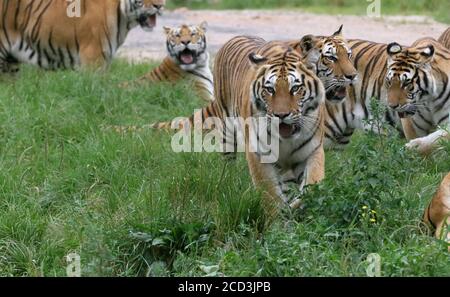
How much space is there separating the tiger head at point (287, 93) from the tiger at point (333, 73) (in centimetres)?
35

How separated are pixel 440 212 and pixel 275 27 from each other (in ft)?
24.4

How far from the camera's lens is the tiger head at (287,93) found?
5492 mm

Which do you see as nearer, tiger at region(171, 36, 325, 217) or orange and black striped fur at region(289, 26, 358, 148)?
tiger at region(171, 36, 325, 217)

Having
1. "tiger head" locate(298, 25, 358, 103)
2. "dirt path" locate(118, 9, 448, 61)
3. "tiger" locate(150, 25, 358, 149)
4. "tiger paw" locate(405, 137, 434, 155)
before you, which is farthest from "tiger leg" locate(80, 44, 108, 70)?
"tiger paw" locate(405, 137, 434, 155)

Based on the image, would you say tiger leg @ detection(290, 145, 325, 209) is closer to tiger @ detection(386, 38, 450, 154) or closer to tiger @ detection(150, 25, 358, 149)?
tiger @ detection(150, 25, 358, 149)

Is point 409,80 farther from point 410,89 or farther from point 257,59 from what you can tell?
point 257,59

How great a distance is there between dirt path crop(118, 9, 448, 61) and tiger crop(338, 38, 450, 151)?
3.56 metres

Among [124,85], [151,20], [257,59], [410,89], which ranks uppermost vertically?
[257,59]

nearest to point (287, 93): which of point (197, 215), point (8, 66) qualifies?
point (197, 215)

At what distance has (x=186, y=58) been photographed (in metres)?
9.05

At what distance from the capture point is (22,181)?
6.07 metres

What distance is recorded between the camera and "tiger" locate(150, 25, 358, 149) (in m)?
6.32

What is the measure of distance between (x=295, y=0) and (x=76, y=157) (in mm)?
8458

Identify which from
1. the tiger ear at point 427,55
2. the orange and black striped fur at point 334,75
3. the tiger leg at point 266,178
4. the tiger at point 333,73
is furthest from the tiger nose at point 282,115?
the tiger ear at point 427,55
